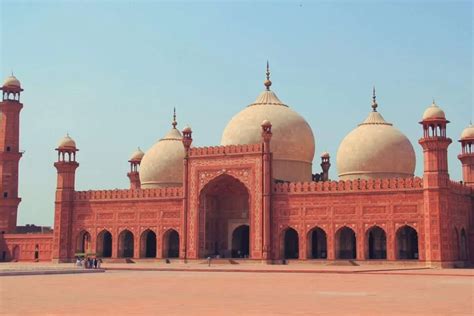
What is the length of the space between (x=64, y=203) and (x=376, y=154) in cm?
1575

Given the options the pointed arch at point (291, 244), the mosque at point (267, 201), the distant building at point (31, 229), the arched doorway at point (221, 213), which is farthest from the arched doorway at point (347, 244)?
the distant building at point (31, 229)

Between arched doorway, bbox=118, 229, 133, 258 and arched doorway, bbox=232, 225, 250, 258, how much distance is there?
213 inches

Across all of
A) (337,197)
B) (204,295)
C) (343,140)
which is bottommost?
(204,295)

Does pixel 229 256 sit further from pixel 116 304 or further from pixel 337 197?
pixel 116 304

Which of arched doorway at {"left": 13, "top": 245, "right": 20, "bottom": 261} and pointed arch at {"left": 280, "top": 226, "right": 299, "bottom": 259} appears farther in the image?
arched doorway at {"left": 13, "top": 245, "right": 20, "bottom": 261}

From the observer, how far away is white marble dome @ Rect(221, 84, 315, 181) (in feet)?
107

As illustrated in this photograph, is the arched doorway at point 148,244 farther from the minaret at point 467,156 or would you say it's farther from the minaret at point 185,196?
the minaret at point 467,156

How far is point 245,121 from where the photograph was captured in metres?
33.5

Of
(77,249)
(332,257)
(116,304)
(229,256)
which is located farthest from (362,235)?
(116,304)

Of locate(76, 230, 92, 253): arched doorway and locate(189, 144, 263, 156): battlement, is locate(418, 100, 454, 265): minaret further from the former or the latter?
locate(76, 230, 92, 253): arched doorway

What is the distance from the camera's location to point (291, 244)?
3181 centimetres

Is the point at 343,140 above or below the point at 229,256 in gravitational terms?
above

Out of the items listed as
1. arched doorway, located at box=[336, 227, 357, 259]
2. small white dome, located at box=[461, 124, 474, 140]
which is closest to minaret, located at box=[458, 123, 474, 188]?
small white dome, located at box=[461, 124, 474, 140]

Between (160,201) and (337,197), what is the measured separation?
348 inches
